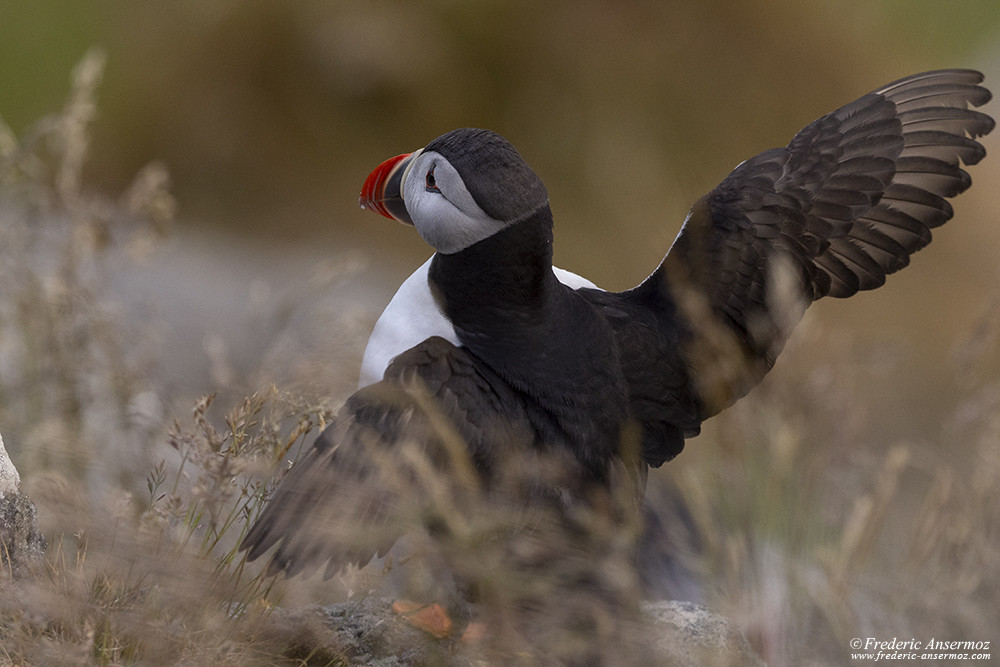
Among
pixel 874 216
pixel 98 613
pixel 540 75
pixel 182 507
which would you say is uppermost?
pixel 540 75

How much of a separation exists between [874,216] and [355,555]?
1.72m

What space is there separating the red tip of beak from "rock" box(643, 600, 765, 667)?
3.84ft

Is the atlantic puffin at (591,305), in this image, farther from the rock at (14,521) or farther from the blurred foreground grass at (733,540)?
the rock at (14,521)

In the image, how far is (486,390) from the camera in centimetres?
231

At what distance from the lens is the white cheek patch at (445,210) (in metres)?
2.25

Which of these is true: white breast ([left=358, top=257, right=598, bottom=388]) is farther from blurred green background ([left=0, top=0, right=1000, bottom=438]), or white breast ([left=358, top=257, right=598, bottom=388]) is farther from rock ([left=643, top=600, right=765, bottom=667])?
blurred green background ([left=0, top=0, right=1000, bottom=438])

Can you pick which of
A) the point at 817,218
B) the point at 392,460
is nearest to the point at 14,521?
the point at 392,460

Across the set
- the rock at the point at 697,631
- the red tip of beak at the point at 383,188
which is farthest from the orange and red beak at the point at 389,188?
the rock at the point at 697,631

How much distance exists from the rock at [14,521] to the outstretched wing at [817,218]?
5.23ft

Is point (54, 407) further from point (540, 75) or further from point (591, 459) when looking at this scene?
point (540, 75)

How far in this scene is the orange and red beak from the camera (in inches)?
99.1

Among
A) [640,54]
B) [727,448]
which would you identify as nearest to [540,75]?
[640,54]

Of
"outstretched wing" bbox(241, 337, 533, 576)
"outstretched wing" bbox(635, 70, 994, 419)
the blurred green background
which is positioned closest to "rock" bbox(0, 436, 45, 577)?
"outstretched wing" bbox(241, 337, 533, 576)

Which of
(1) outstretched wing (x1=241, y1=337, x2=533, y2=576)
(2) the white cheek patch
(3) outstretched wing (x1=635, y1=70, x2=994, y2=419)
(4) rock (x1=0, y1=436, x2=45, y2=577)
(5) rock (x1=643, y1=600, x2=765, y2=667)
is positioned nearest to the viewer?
(1) outstretched wing (x1=241, y1=337, x2=533, y2=576)
